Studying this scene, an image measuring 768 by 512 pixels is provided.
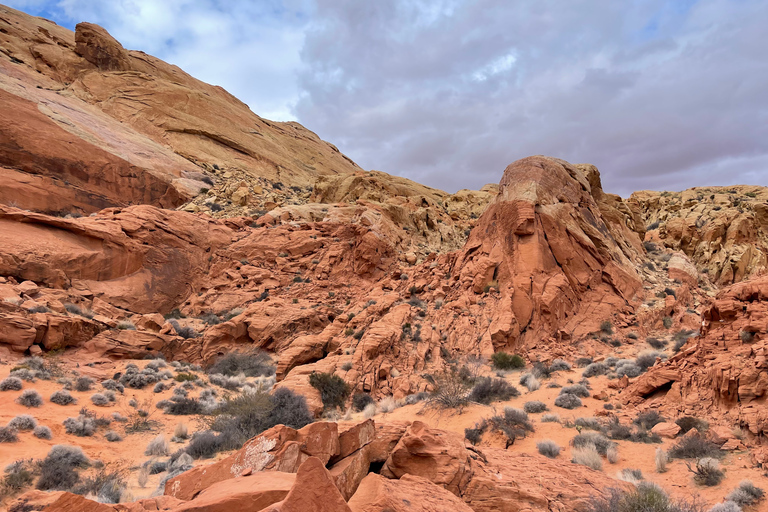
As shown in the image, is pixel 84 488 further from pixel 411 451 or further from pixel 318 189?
pixel 318 189

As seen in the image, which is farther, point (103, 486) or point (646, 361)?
point (646, 361)

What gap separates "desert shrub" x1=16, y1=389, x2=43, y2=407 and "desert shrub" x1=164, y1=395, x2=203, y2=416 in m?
3.05

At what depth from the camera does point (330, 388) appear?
42.4ft

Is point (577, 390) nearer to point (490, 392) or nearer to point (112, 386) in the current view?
point (490, 392)

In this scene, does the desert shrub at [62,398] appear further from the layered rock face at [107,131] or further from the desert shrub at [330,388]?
the layered rock face at [107,131]

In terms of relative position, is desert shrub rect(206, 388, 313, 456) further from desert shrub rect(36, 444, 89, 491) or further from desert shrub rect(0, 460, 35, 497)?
desert shrub rect(0, 460, 35, 497)

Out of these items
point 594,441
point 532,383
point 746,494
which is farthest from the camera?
point 532,383

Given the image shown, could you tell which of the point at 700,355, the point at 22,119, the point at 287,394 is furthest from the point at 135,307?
the point at 700,355

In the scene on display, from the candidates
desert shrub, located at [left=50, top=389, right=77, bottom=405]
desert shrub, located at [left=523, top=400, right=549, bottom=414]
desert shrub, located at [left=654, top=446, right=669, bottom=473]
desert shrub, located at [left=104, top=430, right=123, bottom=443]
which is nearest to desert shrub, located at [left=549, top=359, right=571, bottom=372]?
desert shrub, located at [left=523, top=400, right=549, bottom=414]

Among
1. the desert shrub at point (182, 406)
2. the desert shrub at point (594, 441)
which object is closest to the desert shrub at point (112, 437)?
the desert shrub at point (182, 406)

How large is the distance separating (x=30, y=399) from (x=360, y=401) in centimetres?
871

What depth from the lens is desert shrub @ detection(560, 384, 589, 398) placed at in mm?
10914

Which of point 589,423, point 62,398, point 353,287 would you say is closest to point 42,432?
point 62,398

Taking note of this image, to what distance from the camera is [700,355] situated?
9.04m
